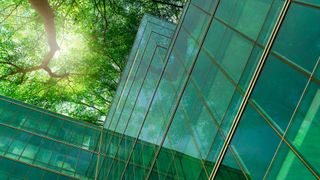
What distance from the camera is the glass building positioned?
5336mm

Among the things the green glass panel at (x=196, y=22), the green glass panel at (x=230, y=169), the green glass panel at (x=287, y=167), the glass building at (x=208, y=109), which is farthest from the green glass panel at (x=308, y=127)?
the green glass panel at (x=196, y=22)

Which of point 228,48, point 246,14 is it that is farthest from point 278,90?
point 228,48

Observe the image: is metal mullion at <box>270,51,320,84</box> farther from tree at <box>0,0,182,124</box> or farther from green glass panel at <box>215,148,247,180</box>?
tree at <box>0,0,182,124</box>

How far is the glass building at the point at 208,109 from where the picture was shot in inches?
210

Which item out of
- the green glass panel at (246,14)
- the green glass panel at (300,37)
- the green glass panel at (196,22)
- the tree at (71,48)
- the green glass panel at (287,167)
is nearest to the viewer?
the green glass panel at (287,167)

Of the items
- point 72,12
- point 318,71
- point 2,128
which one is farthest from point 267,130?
point 72,12

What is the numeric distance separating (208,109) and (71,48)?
2348 cm

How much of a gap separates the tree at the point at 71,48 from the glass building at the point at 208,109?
27.1ft

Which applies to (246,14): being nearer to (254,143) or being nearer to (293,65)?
(293,65)

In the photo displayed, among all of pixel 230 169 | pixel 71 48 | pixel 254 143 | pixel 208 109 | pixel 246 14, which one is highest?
pixel 246 14

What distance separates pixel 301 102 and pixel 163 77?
29.0ft

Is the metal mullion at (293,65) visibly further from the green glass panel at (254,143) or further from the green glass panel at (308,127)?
the green glass panel at (254,143)

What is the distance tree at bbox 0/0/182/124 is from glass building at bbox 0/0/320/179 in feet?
27.1

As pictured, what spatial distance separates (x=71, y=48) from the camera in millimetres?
30453
